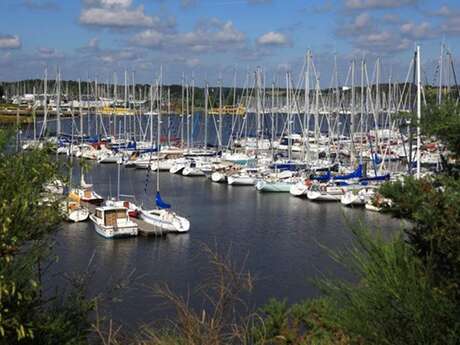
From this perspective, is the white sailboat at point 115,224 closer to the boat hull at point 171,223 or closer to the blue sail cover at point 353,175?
the boat hull at point 171,223

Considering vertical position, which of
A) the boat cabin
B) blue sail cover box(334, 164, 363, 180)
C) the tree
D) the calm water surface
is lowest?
the calm water surface

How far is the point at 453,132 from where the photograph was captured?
813 cm

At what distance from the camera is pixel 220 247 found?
30.5 meters

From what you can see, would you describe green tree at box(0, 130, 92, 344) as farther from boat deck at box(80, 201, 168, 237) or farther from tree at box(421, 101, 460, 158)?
boat deck at box(80, 201, 168, 237)

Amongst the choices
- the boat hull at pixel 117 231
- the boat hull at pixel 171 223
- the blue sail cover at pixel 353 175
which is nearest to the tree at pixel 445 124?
the boat hull at pixel 117 231

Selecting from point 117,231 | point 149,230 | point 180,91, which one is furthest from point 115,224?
point 180,91

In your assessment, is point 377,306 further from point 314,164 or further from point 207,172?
point 207,172

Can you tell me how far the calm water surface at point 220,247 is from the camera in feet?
77.1

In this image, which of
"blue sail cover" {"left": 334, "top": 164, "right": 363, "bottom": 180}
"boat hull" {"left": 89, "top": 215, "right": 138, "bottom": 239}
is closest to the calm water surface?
"boat hull" {"left": 89, "top": 215, "right": 138, "bottom": 239}

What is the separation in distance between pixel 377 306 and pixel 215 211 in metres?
32.7

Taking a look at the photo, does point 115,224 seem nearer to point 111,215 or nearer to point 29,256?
point 111,215

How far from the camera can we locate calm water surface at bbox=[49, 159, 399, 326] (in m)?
23.5

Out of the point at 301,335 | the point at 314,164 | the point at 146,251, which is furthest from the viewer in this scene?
the point at 314,164

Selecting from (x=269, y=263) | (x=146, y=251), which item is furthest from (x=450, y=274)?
(x=146, y=251)
